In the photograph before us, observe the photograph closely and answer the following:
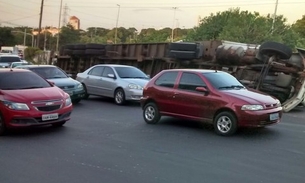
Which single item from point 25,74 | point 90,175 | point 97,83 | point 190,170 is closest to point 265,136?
point 190,170

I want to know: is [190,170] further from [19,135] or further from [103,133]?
[19,135]

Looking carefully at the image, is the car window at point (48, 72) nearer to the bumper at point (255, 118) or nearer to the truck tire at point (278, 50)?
Result: the truck tire at point (278, 50)

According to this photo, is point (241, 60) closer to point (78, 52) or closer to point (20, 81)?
point (20, 81)

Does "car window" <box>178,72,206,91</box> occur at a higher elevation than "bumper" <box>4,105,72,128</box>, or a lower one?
higher

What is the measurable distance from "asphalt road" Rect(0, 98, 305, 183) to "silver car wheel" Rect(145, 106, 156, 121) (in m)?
0.26

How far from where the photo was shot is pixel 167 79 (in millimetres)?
10820

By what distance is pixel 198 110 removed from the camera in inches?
386

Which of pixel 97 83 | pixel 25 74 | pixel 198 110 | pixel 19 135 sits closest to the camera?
pixel 19 135

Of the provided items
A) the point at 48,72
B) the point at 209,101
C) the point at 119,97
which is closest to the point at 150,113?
the point at 209,101

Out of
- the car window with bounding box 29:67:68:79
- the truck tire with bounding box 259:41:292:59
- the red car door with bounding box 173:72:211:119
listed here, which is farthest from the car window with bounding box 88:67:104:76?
the red car door with bounding box 173:72:211:119

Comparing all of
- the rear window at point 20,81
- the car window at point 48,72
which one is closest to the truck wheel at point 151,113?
the rear window at point 20,81

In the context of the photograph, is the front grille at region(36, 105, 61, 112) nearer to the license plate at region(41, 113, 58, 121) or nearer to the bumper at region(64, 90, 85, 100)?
the license plate at region(41, 113, 58, 121)

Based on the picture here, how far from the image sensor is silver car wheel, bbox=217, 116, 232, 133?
9.21 metres

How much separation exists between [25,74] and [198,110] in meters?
4.54
